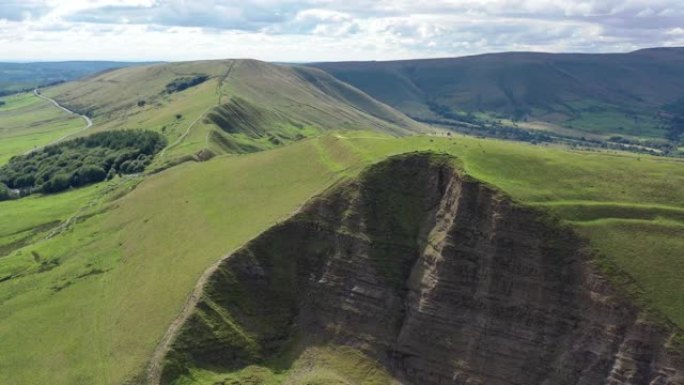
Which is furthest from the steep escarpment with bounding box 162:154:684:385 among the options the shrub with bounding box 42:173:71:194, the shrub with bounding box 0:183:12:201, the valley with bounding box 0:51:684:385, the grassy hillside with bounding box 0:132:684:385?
the shrub with bounding box 0:183:12:201

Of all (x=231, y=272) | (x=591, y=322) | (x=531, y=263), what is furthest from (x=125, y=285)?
(x=591, y=322)

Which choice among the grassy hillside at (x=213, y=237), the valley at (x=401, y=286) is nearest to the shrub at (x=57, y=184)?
the grassy hillside at (x=213, y=237)

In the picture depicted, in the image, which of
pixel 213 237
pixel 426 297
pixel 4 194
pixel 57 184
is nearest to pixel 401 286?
pixel 426 297

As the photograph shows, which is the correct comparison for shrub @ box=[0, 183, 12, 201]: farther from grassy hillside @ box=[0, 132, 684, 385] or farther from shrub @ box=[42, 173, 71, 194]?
grassy hillside @ box=[0, 132, 684, 385]

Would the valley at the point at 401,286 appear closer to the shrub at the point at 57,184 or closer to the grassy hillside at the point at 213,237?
the grassy hillside at the point at 213,237

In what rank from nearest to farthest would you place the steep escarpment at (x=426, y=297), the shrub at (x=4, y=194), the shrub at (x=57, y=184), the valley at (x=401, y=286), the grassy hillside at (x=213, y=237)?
the steep escarpment at (x=426, y=297)
the valley at (x=401, y=286)
the grassy hillside at (x=213, y=237)
the shrub at (x=57, y=184)
the shrub at (x=4, y=194)

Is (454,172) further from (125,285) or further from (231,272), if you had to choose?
(125,285)
